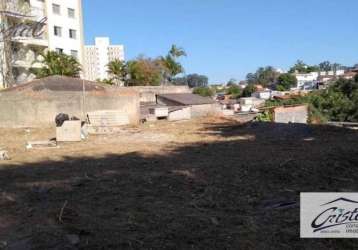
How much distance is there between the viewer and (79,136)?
43.1 feet

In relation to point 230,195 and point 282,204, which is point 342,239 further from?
point 230,195

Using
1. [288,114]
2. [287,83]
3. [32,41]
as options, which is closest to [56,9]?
[32,41]

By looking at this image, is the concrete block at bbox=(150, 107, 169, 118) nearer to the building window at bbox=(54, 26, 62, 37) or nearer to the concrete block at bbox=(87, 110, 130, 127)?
the concrete block at bbox=(87, 110, 130, 127)

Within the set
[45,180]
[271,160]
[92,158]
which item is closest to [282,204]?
[271,160]

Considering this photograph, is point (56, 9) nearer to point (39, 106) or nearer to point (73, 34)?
point (73, 34)

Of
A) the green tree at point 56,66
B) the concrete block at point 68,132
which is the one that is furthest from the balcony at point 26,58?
the concrete block at point 68,132

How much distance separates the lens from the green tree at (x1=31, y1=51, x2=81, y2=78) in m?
32.9

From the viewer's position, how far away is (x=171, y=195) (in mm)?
5191

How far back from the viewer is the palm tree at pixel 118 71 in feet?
140

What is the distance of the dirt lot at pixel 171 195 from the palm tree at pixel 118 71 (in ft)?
111

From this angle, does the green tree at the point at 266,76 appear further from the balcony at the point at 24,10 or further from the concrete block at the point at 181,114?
the concrete block at the point at 181,114

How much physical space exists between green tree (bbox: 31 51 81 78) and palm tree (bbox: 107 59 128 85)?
8.30 meters

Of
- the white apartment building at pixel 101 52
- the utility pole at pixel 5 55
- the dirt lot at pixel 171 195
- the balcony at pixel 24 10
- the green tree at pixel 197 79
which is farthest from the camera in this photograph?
the green tree at pixel 197 79

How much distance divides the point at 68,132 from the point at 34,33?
26.0 meters
